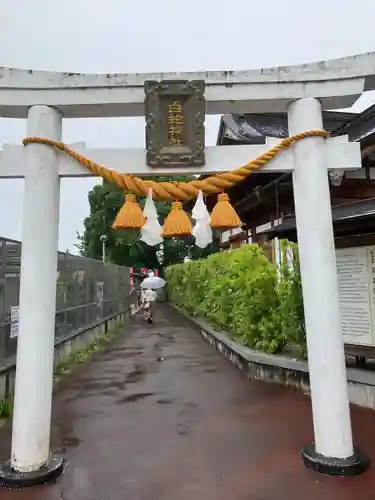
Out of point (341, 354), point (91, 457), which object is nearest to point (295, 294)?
point (341, 354)

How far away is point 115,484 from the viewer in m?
3.78

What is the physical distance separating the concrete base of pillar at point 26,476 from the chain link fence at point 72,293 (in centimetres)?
278

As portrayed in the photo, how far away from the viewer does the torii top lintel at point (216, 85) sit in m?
4.19

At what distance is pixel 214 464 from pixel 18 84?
13.7 feet

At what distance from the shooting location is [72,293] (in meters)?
10.8

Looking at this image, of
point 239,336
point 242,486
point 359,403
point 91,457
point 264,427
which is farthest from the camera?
point 239,336

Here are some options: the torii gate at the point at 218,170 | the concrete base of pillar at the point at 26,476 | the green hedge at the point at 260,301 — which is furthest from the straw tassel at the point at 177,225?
the green hedge at the point at 260,301

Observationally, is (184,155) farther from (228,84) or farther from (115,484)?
(115,484)

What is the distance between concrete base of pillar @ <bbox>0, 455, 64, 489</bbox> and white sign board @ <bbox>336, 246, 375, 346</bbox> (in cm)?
423

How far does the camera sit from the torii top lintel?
4.19 meters

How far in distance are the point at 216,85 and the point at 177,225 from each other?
1451mm

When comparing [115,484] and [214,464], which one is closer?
[115,484]

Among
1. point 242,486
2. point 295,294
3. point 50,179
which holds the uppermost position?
point 50,179

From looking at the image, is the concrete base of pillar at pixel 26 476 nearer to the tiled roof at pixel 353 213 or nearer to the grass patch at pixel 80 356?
the grass patch at pixel 80 356
